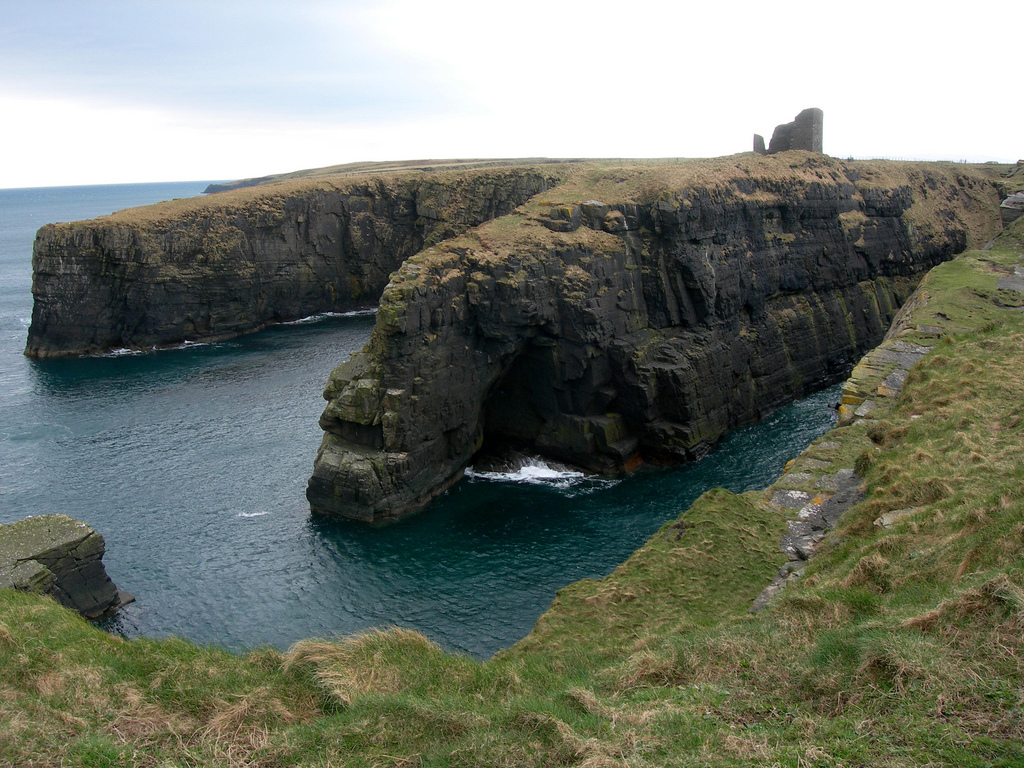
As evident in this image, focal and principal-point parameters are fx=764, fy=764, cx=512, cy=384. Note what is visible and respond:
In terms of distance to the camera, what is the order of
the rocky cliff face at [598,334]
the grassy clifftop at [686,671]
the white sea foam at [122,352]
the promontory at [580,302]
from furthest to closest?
the white sea foam at [122,352], the promontory at [580,302], the rocky cliff face at [598,334], the grassy clifftop at [686,671]

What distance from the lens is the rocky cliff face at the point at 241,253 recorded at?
254ft

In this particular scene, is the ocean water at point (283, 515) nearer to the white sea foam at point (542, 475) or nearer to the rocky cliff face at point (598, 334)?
the white sea foam at point (542, 475)

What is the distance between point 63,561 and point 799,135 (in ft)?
224

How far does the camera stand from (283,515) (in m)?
40.4

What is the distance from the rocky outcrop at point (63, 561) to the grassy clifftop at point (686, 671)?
10.3m

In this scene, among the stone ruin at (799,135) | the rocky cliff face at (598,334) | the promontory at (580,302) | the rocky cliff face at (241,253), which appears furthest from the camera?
the rocky cliff face at (241,253)

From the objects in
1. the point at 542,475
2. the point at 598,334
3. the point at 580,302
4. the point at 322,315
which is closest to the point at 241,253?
the point at 322,315

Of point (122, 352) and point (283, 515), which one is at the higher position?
point (122, 352)

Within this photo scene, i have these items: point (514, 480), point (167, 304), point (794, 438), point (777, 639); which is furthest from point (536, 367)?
point (167, 304)

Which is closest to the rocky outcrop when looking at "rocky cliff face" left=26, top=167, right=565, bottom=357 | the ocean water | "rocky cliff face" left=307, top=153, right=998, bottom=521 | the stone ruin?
the ocean water

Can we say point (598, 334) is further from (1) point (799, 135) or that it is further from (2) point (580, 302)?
(1) point (799, 135)

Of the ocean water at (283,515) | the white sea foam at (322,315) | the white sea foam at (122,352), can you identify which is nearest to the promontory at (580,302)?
the white sea foam at (122,352)

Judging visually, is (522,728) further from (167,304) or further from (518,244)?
(167,304)

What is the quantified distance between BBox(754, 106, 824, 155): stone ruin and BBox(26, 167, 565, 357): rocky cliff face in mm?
28463
